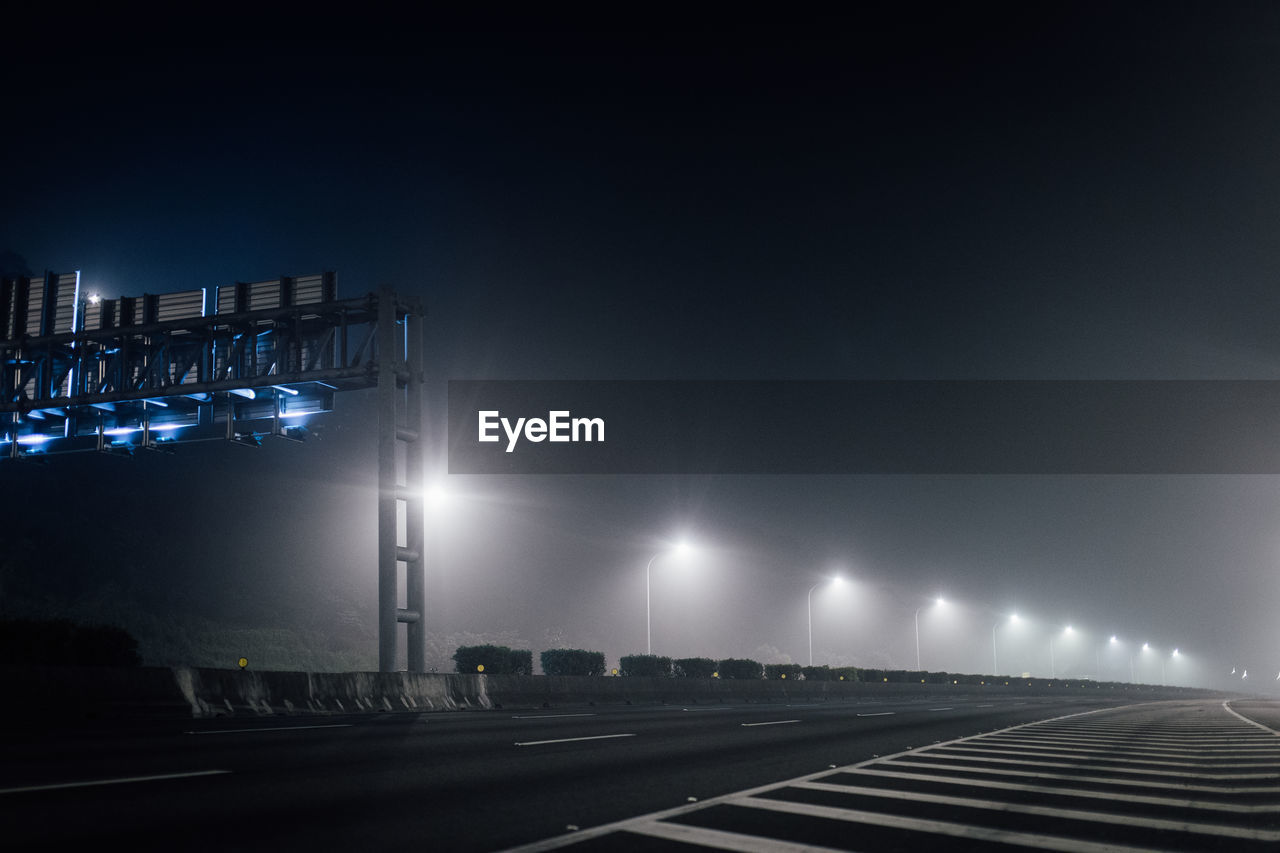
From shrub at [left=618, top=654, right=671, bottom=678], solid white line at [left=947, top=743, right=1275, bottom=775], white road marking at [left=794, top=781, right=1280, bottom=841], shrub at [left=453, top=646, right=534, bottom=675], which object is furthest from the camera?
shrub at [left=618, top=654, right=671, bottom=678]

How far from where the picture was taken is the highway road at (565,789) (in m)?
5.58

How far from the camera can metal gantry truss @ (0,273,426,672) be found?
92.0 feet

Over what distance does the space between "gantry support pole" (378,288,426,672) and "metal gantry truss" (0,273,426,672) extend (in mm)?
34

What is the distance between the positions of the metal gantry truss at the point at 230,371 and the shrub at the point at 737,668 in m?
23.1

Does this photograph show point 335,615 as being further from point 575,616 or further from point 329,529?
point 575,616

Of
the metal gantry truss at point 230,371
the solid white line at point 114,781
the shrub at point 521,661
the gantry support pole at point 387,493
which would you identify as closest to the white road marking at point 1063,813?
the solid white line at point 114,781

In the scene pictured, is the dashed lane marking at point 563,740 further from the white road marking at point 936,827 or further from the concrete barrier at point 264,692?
the concrete barrier at point 264,692

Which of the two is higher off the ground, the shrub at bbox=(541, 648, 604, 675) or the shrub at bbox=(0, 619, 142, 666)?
the shrub at bbox=(0, 619, 142, 666)

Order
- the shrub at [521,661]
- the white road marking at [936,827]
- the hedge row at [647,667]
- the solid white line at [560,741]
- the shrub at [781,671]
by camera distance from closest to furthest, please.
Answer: the white road marking at [936,827] < the solid white line at [560,741] < the hedge row at [647,667] < the shrub at [521,661] < the shrub at [781,671]

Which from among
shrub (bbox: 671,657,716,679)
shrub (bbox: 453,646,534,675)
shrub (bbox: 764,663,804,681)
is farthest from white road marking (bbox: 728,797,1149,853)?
shrub (bbox: 764,663,804,681)

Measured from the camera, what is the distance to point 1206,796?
777cm

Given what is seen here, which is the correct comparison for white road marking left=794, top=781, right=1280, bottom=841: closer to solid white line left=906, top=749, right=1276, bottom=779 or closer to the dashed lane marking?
solid white line left=906, top=749, right=1276, bottom=779

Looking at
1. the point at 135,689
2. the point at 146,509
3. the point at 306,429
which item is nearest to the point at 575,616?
the point at 146,509

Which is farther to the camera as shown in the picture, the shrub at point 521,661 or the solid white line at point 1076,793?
the shrub at point 521,661
